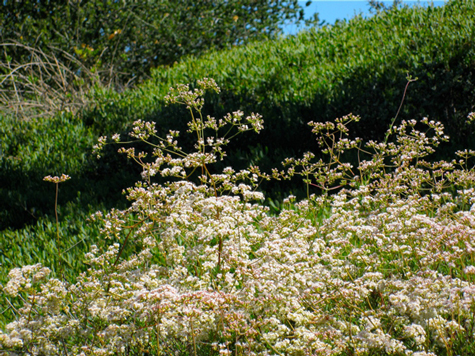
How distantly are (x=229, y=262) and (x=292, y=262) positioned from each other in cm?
47

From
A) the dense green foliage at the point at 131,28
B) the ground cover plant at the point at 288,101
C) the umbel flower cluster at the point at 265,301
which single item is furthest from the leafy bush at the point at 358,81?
the dense green foliage at the point at 131,28

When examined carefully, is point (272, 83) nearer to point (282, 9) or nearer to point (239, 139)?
point (239, 139)

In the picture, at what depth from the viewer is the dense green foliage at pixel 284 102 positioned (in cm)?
627

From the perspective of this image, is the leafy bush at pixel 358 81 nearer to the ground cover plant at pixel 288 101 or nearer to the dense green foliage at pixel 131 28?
the ground cover plant at pixel 288 101

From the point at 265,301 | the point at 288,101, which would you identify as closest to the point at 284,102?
the point at 288,101

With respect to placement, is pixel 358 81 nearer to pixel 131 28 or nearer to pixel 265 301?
pixel 265 301

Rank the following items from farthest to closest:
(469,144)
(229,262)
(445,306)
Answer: (469,144)
(229,262)
(445,306)

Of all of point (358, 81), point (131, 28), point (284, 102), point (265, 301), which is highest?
point (131, 28)

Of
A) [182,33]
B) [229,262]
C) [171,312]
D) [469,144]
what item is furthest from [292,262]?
[182,33]

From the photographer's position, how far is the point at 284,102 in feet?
22.4

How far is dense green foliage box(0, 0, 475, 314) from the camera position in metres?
6.27

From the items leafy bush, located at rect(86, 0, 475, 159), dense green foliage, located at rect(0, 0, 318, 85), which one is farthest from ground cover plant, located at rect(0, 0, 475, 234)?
dense green foliage, located at rect(0, 0, 318, 85)

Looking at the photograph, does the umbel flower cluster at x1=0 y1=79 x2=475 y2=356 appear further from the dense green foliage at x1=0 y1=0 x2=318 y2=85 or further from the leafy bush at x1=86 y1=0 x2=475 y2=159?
the dense green foliage at x1=0 y1=0 x2=318 y2=85

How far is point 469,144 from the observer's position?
229 inches
